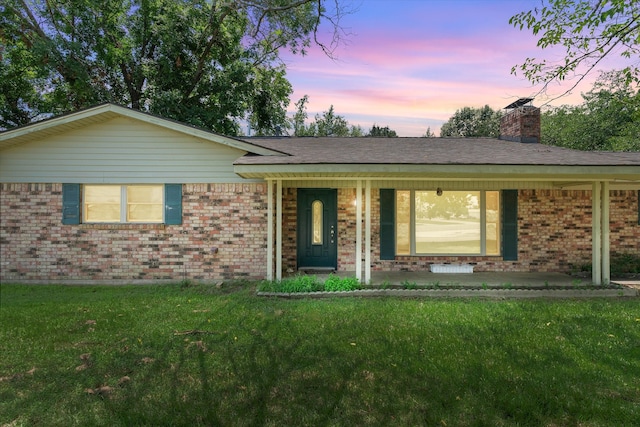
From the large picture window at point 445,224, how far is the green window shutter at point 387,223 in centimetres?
19

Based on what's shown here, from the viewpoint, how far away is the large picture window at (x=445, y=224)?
9664mm

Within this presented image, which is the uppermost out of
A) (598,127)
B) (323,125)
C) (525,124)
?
(323,125)

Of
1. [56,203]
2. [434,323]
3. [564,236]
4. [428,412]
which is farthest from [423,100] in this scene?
[428,412]

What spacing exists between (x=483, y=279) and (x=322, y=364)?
5737 mm

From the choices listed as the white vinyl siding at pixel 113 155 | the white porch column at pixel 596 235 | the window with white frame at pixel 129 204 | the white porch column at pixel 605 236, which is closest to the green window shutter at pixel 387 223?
the white vinyl siding at pixel 113 155

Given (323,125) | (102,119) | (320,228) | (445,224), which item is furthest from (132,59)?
(323,125)

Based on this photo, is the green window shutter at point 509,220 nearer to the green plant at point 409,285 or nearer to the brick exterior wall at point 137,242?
the green plant at point 409,285

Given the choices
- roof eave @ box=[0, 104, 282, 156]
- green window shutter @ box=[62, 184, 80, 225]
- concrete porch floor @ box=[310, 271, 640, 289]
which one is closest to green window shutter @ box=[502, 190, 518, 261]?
concrete porch floor @ box=[310, 271, 640, 289]

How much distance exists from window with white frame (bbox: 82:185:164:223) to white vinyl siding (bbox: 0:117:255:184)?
0.80 feet

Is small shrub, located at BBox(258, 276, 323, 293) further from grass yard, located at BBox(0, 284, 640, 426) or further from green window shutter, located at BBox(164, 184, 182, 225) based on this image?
green window shutter, located at BBox(164, 184, 182, 225)

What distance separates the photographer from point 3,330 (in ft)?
17.5

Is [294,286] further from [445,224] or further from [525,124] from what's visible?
[525,124]

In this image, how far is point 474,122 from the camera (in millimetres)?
34281

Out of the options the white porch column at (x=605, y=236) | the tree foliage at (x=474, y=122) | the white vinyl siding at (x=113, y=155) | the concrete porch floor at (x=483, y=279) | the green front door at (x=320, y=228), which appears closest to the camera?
the concrete porch floor at (x=483, y=279)
